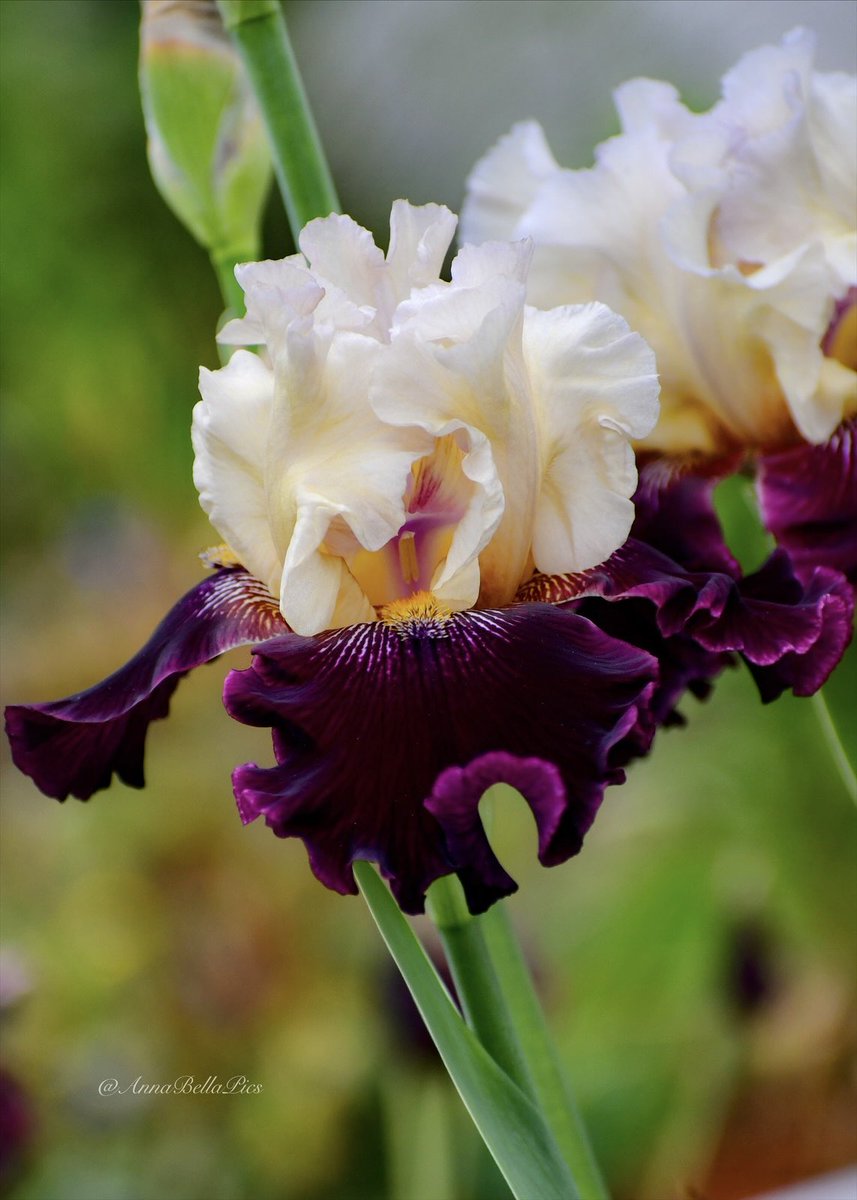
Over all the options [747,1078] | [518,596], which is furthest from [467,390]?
[747,1078]

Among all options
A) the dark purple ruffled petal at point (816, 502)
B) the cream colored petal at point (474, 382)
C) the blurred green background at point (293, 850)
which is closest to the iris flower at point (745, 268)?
the dark purple ruffled petal at point (816, 502)

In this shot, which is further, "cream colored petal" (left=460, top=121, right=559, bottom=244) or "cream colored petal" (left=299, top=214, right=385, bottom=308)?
"cream colored petal" (left=460, top=121, right=559, bottom=244)

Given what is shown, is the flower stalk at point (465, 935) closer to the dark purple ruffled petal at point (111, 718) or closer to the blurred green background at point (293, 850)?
the dark purple ruffled petal at point (111, 718)

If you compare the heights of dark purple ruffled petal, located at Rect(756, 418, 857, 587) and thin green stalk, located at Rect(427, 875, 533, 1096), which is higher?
dark purple ruffled petal, located at Rect(756, 418, 857, 587)

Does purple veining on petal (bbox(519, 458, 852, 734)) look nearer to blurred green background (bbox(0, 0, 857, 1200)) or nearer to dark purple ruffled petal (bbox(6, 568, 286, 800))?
dark purple ruffled petal (bbox(6, 568, 286, 800))

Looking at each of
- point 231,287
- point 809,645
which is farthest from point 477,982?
point 231,287

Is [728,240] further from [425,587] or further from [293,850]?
[293,850]

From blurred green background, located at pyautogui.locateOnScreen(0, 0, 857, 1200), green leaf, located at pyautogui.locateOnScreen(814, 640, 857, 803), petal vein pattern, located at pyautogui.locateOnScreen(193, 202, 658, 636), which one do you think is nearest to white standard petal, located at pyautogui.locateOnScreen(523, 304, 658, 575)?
petal vein pattern, located at pyautogui.locateOnScreen(193, 202, 658, 636)
